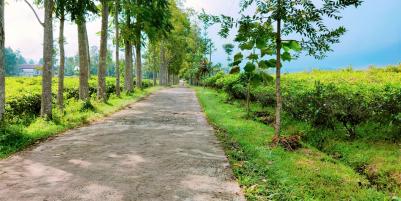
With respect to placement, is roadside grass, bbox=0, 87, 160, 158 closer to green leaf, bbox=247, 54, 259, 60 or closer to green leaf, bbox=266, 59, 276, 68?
green leaf, bbox=247, 54, 259, 60

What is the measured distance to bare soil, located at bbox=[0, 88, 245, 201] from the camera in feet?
19.6

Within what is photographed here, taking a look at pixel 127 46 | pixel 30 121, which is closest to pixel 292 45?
pixel 30 121

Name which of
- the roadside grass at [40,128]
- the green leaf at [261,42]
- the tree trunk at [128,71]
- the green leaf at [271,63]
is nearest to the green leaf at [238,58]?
the green leaf at [271,63]

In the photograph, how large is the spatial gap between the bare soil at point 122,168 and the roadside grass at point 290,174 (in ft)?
1.09

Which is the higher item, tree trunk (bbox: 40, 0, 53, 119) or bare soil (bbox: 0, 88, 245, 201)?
tree trunk (bbox: 40, 0, 53, 119)

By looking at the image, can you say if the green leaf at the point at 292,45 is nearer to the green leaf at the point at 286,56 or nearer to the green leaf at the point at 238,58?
the green leaf at the point at 286,56

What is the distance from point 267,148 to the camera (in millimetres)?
9242

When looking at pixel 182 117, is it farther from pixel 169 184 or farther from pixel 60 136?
pixel 169 184

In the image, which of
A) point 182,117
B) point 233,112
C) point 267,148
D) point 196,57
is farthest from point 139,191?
point 196,57

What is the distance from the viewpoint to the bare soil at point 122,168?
19.6 ft

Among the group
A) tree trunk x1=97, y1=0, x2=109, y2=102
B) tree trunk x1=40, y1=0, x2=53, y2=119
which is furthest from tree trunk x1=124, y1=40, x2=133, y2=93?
tree trunk x1=40, y1=0, x2=53, y2=119

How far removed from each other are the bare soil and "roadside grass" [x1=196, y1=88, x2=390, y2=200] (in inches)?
13.1

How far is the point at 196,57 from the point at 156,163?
5512 cm

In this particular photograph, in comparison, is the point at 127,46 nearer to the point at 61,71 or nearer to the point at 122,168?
the point at 61,71
